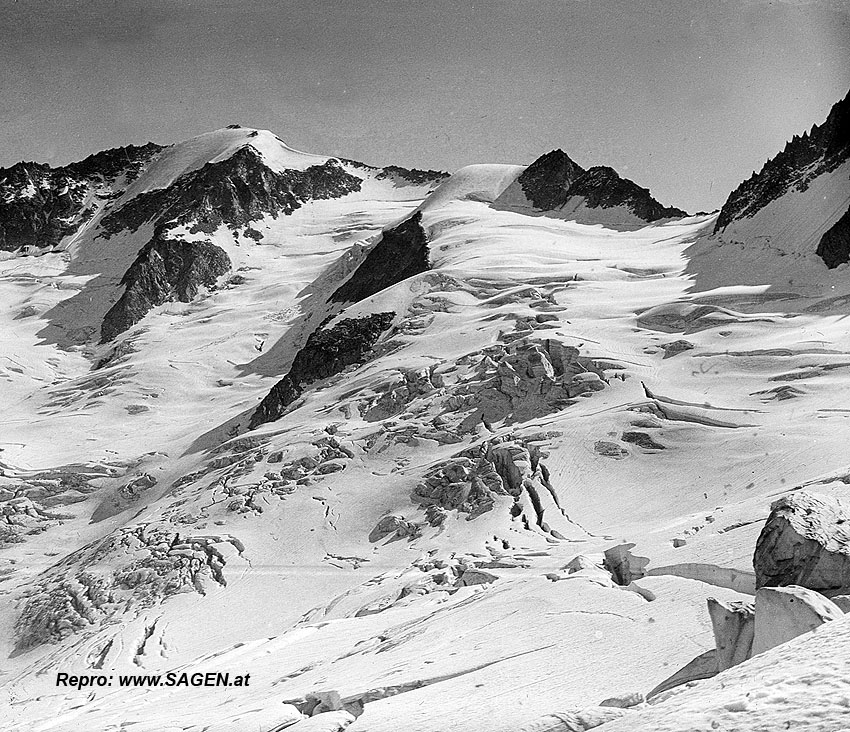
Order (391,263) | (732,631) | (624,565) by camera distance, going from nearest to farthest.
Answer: (732,631) → (624,565) → (391,263)

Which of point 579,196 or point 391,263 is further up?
point 579,196

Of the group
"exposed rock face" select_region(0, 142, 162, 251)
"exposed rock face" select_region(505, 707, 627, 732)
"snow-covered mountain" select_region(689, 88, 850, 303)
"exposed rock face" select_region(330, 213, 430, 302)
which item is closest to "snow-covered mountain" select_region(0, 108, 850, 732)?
"exposed rock face" select_region(505, 707, 627, 732)

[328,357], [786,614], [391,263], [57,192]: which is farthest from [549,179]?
[786,614]

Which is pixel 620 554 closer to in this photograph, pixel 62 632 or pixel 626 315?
pixel 62 632

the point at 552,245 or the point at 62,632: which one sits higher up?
the point at 552,245

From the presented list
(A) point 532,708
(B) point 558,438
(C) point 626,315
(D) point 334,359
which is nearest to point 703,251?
(C) point 626,315

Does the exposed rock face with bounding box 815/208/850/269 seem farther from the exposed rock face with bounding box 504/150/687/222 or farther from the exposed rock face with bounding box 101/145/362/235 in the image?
the exposed rock face with bounding box 101/145/362/235

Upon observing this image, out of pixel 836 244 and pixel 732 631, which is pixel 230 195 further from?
pixel 732 631
